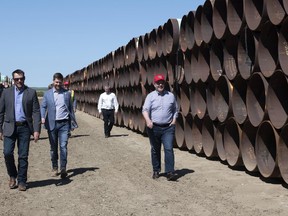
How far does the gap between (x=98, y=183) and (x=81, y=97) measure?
27139mm

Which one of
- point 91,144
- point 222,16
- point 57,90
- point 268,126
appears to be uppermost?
point 222,16

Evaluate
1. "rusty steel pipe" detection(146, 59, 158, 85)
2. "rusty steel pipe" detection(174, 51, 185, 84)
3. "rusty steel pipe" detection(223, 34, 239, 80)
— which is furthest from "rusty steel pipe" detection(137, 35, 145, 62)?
"rusty steel pipe" detection(223, 34, 239, 80)

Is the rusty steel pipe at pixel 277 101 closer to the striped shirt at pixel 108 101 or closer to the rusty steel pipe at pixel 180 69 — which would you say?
the rusty steel pipe at pixel 180 69

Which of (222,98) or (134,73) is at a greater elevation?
(134,73)

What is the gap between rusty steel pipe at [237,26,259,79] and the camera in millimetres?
7910

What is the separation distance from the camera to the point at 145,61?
1427 cm

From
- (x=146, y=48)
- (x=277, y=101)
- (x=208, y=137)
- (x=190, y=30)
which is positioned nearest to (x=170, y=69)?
(x=190, y=30)

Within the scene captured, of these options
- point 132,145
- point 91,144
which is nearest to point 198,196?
point 132,145

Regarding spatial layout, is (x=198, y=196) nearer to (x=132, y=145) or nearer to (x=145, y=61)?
(x=132, y=145)

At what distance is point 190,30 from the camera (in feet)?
34.9

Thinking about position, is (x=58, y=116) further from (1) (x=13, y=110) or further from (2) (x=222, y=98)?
(2) (x=222, y=98)

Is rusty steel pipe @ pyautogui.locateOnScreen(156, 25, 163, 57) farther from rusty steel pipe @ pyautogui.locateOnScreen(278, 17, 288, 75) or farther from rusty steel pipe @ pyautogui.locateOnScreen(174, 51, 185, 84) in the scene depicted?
rusty steel pipe @ pyautogui.locateOnScreen(278, 17, 288, 75)

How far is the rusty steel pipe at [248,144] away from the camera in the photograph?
26.4 feet

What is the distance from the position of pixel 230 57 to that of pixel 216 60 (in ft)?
2.29
